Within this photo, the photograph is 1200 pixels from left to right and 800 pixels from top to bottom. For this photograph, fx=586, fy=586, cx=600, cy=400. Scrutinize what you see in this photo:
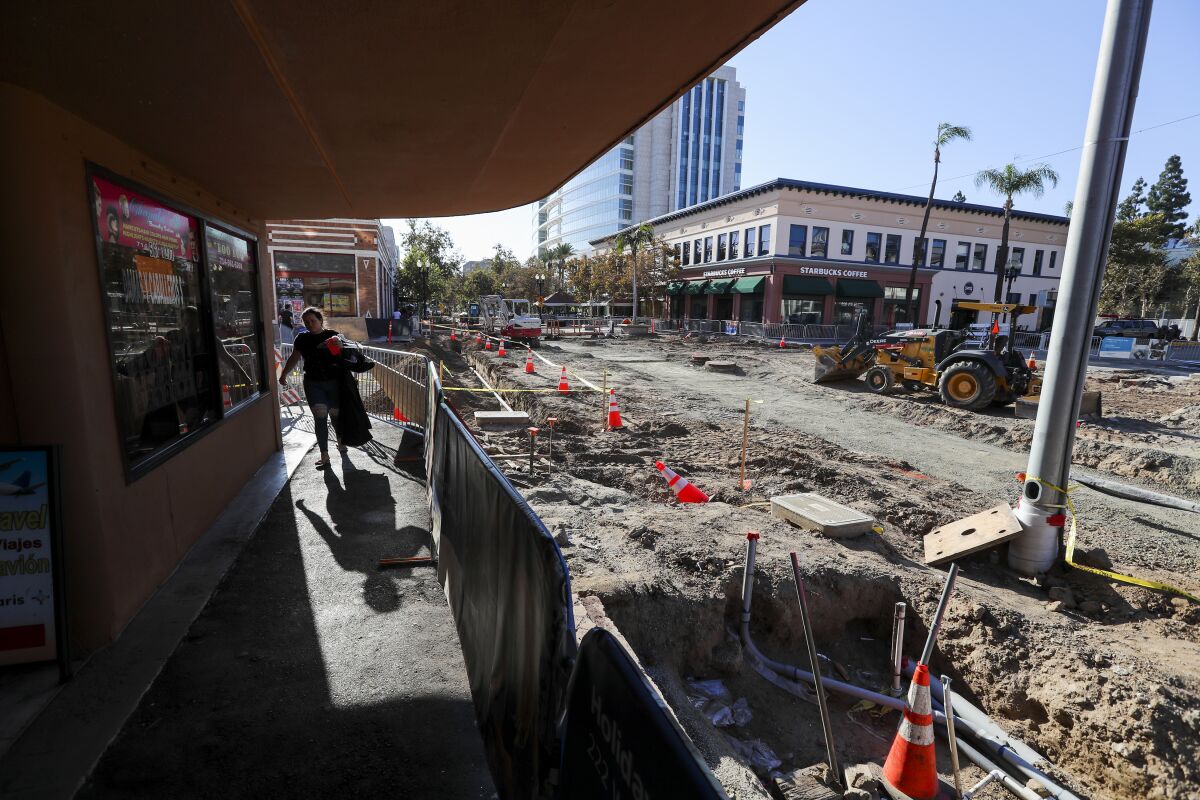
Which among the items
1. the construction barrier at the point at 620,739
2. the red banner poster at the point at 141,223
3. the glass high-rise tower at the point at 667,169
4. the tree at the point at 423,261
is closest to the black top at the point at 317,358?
the red banner poster at the point at 141,223

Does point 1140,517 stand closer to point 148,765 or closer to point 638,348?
point 148,765

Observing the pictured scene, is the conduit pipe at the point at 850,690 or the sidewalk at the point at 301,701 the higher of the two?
the sidewalk at the point at 301,701

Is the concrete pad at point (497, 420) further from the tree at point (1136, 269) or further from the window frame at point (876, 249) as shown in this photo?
the tree at point (1136, 269)

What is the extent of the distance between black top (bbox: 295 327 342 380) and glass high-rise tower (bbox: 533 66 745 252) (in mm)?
91098

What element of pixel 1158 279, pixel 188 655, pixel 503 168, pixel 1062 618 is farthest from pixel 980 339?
pixel 1158 279

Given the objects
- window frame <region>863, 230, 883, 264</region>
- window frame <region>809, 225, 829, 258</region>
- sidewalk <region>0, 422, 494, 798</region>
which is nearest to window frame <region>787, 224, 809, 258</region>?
window frame <region>809, 225, 829, 258</region>

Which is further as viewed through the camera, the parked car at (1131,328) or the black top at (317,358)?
the parked car at (1131,328)

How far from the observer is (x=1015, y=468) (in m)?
10.4

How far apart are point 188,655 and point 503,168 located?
408 cm

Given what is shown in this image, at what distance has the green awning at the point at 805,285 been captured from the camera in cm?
4159

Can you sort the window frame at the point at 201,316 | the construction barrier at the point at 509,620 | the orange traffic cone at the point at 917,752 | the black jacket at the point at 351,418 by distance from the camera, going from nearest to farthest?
the construction barrier at the point at 509,620 → the orange traffic cone at the point at 917,752 → the window frame at the point at 201,316 → the black jacket at the point at 351,418

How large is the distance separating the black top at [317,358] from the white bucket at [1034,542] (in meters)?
7.40

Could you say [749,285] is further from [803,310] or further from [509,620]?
→ [509,620]

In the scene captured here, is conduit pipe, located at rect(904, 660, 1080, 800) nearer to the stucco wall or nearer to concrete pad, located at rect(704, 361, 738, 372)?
the stucco wall
